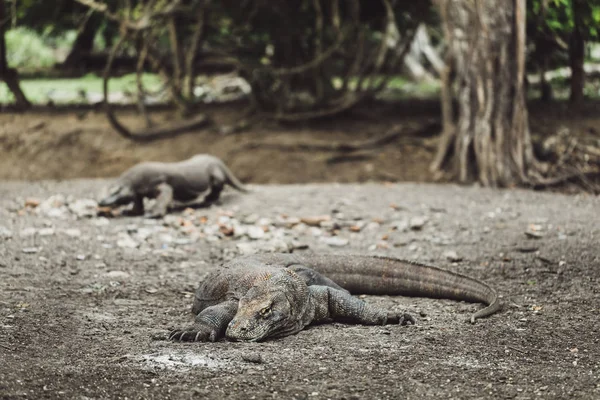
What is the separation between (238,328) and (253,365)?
0.38 m

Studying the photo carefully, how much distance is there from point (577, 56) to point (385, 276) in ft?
21.9

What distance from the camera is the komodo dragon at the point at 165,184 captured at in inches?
289

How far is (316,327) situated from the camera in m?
4.10

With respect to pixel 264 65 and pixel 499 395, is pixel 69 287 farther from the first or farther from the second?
pixel 264 65

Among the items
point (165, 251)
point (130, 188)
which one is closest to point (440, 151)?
point (130, 188)

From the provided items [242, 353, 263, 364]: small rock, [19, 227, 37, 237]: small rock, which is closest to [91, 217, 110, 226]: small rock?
[19, 227, 37, 237]: small rock

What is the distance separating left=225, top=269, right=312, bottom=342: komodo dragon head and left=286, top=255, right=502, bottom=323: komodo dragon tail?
61cm

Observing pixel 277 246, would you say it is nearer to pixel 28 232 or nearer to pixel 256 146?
pixel 28 232

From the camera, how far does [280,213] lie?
7434mm

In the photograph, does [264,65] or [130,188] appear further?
[264,65]

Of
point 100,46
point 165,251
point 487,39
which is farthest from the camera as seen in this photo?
point 100,46

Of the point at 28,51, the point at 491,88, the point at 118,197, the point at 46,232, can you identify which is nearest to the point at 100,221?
the point at 118,197

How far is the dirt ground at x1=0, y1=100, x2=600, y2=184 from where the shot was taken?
32.3 feet

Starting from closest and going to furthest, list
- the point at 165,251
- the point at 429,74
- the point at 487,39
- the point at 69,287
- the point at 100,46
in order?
the point at 69,287 → the point at 165,251 → the point at 487,39 → the point at 100,46 → the point at 429,74
